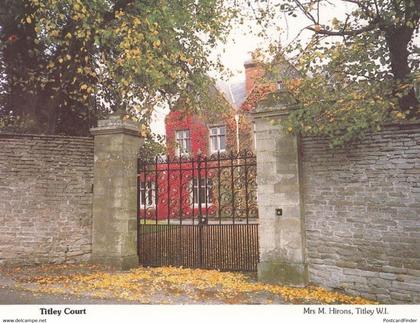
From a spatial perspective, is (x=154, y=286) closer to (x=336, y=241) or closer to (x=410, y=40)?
(x=336, y=241)

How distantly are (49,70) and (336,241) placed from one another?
7587mm

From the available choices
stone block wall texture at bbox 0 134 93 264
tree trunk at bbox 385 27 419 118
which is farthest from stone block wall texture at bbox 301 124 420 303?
stone block wall texture at bbox 0 134 93 264

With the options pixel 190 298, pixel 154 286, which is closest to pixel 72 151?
pixel 154 286

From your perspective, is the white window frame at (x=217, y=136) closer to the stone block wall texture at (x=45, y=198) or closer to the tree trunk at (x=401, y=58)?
the stone block wall texture at (x=45, y=198)

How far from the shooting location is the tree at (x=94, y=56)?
8.17 meters

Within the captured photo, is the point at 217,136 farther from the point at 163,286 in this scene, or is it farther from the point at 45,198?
the point at 163,286

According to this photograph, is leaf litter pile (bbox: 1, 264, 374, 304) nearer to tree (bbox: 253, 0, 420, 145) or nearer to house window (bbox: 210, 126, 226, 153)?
tree (bbox: 253, 0, 420, 145)

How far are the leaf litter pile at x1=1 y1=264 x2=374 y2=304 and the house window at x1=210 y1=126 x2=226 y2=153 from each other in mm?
14684

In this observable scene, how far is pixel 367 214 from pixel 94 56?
7.73 m

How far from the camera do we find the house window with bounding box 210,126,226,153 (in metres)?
23.0

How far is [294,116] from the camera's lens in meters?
6.55

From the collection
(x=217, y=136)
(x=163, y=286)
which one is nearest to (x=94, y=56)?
(x=163, y=286)

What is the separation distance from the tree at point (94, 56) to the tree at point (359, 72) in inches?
104

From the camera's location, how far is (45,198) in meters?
8.70
